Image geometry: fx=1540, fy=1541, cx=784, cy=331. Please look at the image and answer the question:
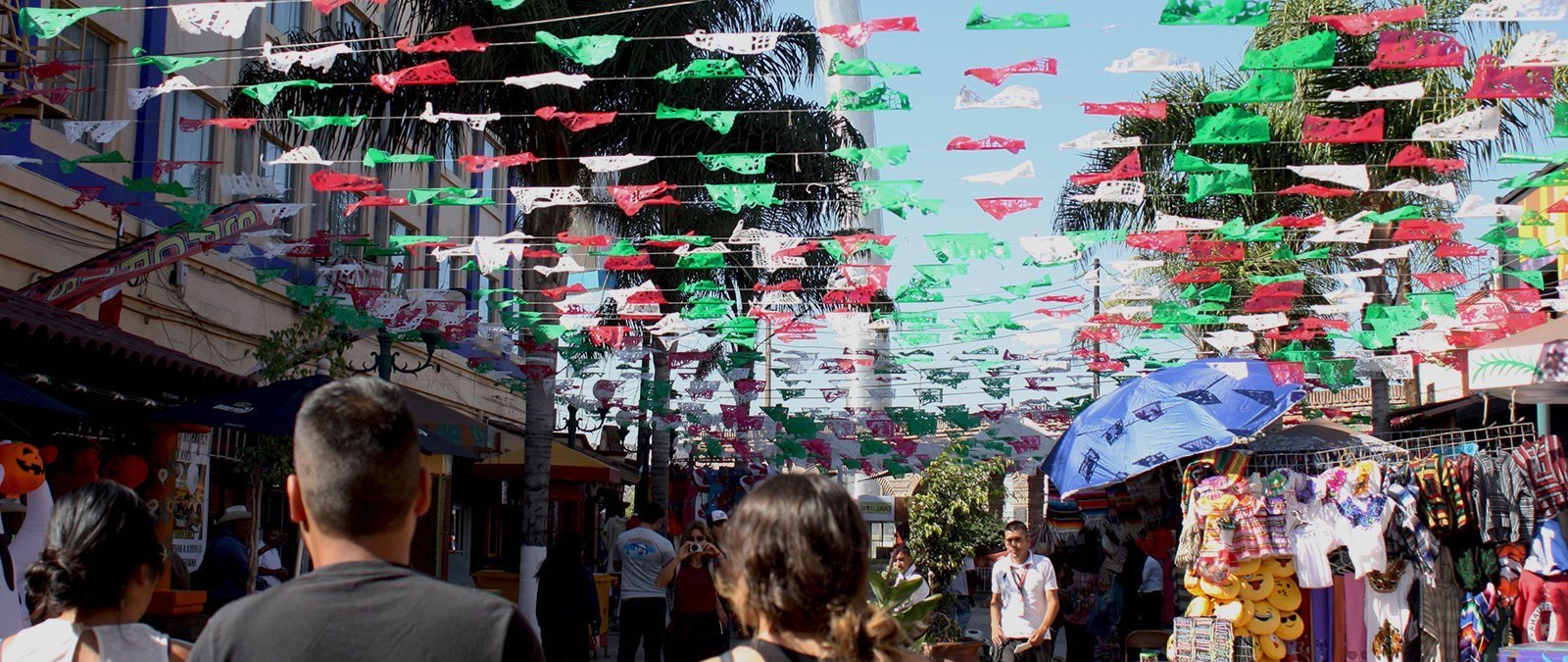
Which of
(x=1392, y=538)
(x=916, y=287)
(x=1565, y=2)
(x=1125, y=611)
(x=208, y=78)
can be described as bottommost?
(x=1125, y=611)

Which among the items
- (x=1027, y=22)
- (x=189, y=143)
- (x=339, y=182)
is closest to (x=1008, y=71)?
(x=1027, y=22)

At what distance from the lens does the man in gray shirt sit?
13195mm

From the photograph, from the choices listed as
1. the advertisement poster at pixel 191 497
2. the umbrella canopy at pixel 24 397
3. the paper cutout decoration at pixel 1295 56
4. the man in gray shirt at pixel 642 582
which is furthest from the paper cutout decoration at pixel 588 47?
the advertisement poster at pixel 191 497

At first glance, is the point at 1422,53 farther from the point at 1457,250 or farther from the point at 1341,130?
the point at 1457,250

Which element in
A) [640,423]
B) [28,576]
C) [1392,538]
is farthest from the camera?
[640,423]

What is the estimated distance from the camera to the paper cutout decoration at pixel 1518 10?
31.6ft

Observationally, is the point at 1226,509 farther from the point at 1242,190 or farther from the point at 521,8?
the point at 521,8

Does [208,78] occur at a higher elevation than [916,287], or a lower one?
higher

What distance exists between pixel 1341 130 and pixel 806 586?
10444 millimetres

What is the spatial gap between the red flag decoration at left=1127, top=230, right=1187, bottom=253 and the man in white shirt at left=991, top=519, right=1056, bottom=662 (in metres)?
3.30

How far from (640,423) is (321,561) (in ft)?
84.9

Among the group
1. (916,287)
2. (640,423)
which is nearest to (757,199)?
(916,287)

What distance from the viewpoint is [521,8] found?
1614 centimetres

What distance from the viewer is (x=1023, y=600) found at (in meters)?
12.3
